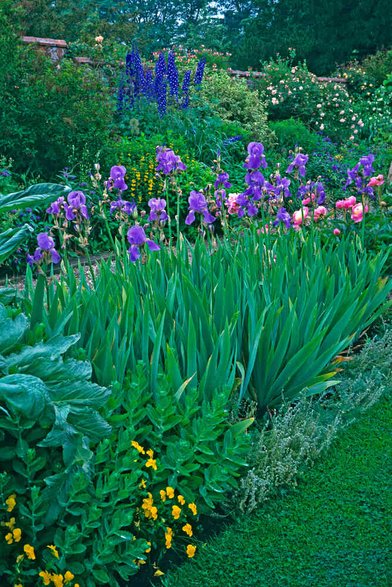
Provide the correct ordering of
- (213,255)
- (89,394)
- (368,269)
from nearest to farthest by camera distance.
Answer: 1. (89,394)
2. (213,255)
3. (368,269)

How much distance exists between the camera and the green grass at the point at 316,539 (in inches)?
88.4

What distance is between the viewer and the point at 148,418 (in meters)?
2.49

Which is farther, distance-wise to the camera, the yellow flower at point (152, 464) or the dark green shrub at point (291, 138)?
the dark green shrub at point (291, 138)

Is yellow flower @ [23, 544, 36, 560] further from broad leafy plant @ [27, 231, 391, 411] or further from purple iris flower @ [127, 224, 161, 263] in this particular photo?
purple iris flower @ [127, 224, 161, 263]

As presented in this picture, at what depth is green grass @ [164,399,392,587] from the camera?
2.24 meters

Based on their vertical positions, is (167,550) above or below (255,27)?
below

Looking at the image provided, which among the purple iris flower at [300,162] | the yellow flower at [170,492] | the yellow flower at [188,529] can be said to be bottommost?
the yellow flower at [188,529]

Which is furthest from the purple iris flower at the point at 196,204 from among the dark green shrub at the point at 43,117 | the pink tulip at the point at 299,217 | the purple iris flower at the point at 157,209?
the dark green shrub at the point at 43,117

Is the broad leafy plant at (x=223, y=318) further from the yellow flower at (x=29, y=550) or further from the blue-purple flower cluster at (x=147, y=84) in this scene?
A: the blue-purple flower cluster at (x=147, y=84)

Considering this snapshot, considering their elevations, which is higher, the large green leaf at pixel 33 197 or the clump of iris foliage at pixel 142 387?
the large green leaf at pixel 33 197

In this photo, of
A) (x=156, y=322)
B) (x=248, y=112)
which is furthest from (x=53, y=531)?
(x=248, y=112)

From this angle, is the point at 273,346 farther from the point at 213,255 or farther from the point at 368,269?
the point at 368,269

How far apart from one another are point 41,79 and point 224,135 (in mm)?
3052

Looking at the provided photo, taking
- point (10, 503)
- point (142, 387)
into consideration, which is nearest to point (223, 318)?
point (142, 387)
